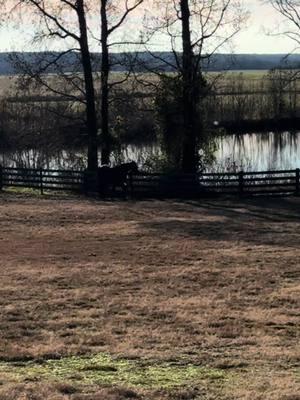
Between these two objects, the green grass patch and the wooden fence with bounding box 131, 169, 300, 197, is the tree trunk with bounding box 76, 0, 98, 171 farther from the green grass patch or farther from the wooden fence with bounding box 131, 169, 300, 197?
the green grass patch

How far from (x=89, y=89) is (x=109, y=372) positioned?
25054 millimetres

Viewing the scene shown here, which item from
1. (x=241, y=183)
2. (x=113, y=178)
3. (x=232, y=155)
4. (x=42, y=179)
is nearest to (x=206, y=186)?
(x=241, y=183)

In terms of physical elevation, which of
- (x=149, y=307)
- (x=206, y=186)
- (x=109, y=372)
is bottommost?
(x=149, y=307)

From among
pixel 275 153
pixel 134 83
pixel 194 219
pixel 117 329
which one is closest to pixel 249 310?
pixel 117 329

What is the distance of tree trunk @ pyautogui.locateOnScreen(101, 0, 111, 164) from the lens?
29938mm

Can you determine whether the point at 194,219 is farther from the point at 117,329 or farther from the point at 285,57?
the point at 285,57

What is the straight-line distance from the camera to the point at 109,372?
648 cm

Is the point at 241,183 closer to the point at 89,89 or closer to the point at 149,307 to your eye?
the point at 89,89

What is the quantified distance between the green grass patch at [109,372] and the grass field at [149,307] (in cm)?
1

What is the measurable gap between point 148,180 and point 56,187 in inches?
156

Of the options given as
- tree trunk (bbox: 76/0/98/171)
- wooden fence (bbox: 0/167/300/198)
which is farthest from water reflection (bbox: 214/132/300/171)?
wooden fence (bbox: 0/167/300/198)

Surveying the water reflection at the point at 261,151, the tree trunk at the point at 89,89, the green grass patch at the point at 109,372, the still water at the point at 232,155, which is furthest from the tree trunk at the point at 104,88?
the green grass patch at the point at 109,372

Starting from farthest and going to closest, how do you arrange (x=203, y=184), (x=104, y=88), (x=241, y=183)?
(x=104, y=88)
(x=203, y=184)
(x=241, y=183)

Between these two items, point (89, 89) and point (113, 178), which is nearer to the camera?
point (113, 178)
